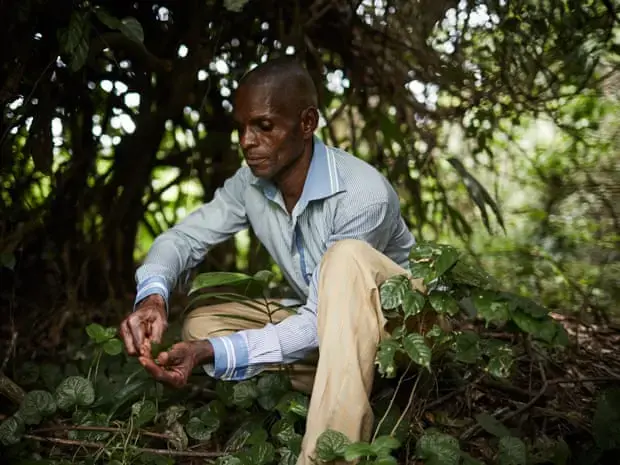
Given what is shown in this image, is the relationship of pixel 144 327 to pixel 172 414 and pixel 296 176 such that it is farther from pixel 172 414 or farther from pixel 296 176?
pixel 296 176

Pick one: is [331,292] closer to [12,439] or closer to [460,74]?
[12,439]

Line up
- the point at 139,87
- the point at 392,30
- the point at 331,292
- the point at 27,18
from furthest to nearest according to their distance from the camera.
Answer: the point at 392,30 → the point at 139,87 → the point at 27,18 → the point at 331,292

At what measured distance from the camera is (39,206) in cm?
335

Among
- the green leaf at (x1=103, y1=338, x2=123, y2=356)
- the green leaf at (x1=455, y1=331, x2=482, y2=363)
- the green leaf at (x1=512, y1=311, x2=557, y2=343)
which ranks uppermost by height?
the green leaf at (x1=512, y1=311, x2=557, y2=343)

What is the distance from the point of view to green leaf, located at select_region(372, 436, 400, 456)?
2027mm

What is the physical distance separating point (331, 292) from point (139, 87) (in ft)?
4.82

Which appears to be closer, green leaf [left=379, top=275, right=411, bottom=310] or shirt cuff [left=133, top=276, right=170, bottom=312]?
green leaf [left=379, top=275, right=411, bottom=310]

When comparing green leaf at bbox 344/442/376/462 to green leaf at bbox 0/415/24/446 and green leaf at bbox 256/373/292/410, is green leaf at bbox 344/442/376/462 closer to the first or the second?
green leaf at bbox 256/373/292/410

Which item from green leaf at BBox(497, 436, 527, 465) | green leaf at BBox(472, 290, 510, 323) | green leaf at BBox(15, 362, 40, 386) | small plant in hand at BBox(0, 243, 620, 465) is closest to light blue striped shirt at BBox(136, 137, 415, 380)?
small plant in hand at BBox(0, 243, 620, 465)

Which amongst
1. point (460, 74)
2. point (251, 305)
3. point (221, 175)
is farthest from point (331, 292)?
point (221, 175)

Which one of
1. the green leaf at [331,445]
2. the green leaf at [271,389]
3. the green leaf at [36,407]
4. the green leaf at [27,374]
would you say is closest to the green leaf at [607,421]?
the green leaf at [331,445]

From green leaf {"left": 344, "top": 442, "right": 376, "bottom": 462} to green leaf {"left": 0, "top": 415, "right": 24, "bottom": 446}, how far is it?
1.02 meters

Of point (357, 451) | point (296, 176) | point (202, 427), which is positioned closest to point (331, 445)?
point (357, 451)

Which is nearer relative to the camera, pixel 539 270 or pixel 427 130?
pixel 427 130
